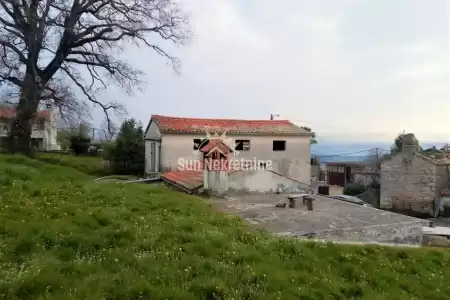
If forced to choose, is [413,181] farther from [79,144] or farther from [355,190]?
[79,144]

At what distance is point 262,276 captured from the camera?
16.9ft

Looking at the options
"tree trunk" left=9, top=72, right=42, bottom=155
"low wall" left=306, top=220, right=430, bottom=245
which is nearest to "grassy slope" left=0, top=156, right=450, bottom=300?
"low wall" left=306, top=220, right=430, bottom=245

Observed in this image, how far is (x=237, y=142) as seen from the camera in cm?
2566

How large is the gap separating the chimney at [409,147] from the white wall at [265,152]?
6.28 m

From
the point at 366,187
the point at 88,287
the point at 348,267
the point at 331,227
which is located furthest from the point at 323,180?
the point at 88,287

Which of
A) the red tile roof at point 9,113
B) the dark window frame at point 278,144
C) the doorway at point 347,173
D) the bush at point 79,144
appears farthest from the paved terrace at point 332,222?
the doorway at point 347,173

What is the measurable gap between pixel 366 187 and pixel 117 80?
66.0 ft

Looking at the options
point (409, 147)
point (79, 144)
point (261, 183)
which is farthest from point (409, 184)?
point (79, 144)

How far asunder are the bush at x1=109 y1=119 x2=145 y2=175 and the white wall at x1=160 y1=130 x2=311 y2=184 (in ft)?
14.7

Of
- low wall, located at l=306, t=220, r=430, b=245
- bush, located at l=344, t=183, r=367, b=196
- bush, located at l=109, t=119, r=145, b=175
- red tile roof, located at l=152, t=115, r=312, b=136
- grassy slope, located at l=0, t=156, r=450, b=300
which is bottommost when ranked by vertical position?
bush, located at l=344, t=183, r=367, b=196

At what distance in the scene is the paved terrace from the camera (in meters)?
8.80

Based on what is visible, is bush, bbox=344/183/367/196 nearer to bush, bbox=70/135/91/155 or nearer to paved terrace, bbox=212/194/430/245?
paved terrace, bbox=212/194/430/245

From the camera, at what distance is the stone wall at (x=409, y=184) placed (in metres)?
24.7

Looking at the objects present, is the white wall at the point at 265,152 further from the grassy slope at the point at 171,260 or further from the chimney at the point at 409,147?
the grassy slope at the point at 171,260
